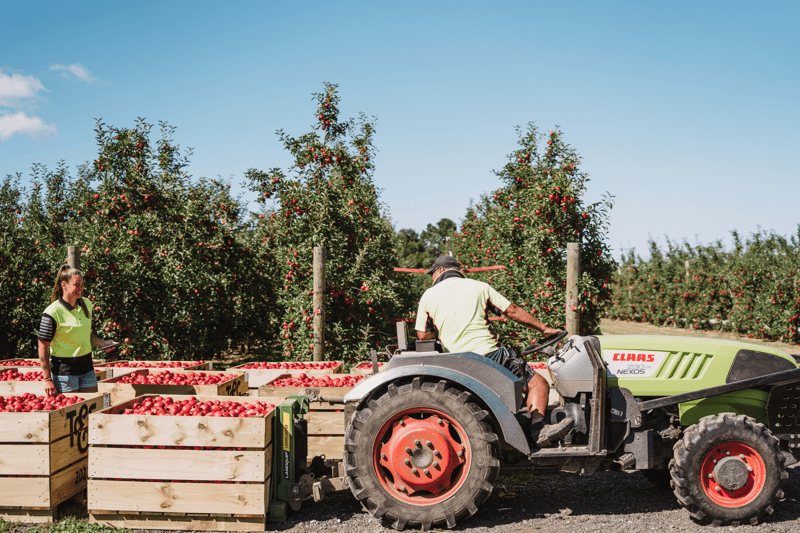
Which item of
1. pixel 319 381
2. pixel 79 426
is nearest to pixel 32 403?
pixel 79 426

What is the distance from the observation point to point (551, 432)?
3.60 m

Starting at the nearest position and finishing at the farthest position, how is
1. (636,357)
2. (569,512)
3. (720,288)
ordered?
(636,357), (569,512), (720,288)

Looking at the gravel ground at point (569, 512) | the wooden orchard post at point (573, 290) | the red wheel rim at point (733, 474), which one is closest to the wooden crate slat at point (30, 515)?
the gravel ground at point (569, 512)

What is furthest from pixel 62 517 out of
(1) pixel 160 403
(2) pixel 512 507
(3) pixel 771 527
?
(3) pixel 771 527

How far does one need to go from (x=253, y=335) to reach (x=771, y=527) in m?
8.99

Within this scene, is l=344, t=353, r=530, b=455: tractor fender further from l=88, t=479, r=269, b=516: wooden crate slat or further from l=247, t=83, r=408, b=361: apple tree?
l=247, t=83, r=408, b=361: apple tree

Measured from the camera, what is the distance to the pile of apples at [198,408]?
397cm

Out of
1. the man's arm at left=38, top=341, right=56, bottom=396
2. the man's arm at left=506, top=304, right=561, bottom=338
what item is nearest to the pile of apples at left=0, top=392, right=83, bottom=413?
the man's arm at left=38, top=341, right=56, bottom=396

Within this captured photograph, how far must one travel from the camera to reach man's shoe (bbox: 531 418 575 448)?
3598mm

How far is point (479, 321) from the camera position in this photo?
12.4 feet

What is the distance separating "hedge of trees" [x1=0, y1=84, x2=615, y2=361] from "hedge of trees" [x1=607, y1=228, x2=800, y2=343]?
16.3ft

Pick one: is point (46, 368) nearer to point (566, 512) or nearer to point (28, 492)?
point (28, 492)

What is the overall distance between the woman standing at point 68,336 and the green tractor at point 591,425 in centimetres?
248

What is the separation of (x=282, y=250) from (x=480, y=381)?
5.49 m
